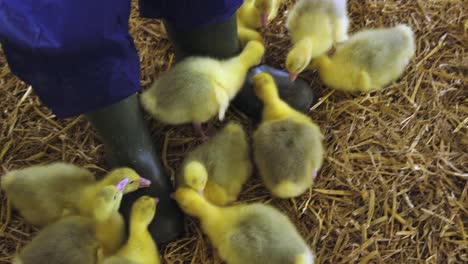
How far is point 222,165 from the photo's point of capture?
4.07 feet

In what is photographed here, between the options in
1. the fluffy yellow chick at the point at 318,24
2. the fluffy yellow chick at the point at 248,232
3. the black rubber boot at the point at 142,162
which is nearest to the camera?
the fluffy yellow chick at the point at 248,232

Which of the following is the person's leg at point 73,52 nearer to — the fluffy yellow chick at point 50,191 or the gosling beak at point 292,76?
the fluffy yellow chick at point 50,191

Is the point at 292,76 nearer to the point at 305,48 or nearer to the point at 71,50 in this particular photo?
the point at 305,48

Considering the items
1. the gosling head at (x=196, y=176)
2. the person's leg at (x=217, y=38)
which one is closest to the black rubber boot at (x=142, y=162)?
the gosling head at (x=196, y=176)

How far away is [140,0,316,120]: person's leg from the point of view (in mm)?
1149

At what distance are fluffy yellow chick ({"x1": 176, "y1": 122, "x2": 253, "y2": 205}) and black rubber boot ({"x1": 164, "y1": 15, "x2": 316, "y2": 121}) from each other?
16 centimetres

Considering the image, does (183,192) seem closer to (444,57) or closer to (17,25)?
(17,25)

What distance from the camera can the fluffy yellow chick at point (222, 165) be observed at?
1.24 m

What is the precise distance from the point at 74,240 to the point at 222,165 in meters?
0.36

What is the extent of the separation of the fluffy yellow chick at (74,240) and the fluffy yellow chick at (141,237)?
0.05 meters

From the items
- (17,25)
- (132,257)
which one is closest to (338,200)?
(132,257)

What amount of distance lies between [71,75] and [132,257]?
0.42 metres

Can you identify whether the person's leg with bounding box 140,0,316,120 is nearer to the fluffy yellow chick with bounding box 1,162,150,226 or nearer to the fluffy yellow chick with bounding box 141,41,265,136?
the fluffy yellow chick with bounding box 141,41,265,136

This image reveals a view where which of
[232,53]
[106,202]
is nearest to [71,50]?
[106,202]
